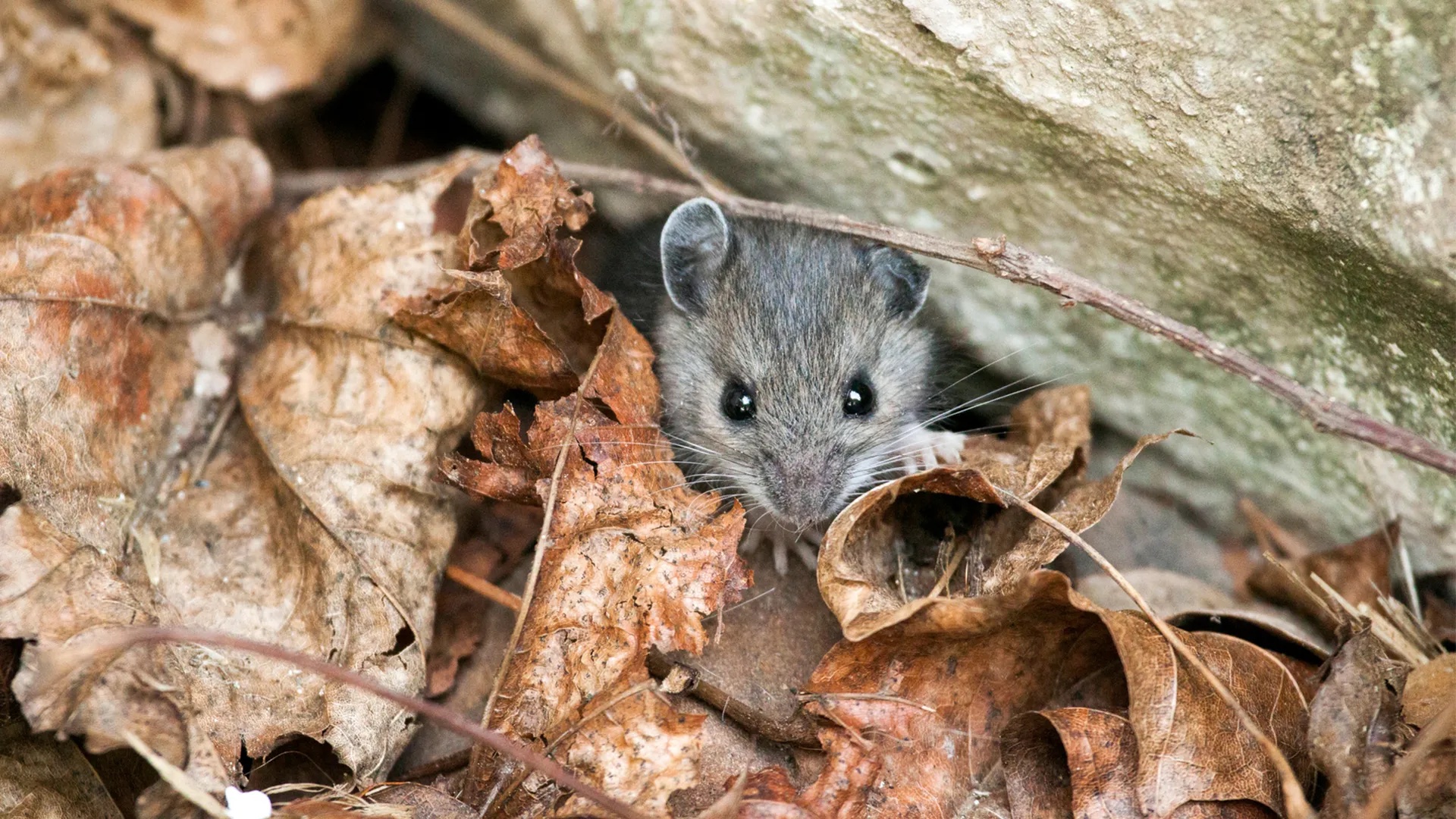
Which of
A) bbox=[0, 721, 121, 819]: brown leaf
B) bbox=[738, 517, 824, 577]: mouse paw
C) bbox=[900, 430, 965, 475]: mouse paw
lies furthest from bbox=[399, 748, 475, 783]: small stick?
bbox=[900, 430, 965, 475]: mouse paw

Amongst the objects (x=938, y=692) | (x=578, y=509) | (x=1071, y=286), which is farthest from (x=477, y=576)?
(x=1071, y=286)

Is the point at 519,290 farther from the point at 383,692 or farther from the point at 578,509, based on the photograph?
the point at 383,692

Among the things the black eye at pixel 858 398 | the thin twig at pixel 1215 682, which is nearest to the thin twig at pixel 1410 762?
the thin twig at pixel 1215 682

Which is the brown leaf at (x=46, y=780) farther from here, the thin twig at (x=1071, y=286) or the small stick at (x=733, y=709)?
the thin twig at (x=1071, y=286)

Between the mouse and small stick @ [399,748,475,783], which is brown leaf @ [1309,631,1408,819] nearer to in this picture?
the mouse

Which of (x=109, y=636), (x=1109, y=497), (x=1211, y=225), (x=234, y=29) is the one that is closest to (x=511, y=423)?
(x=109, y=636)
